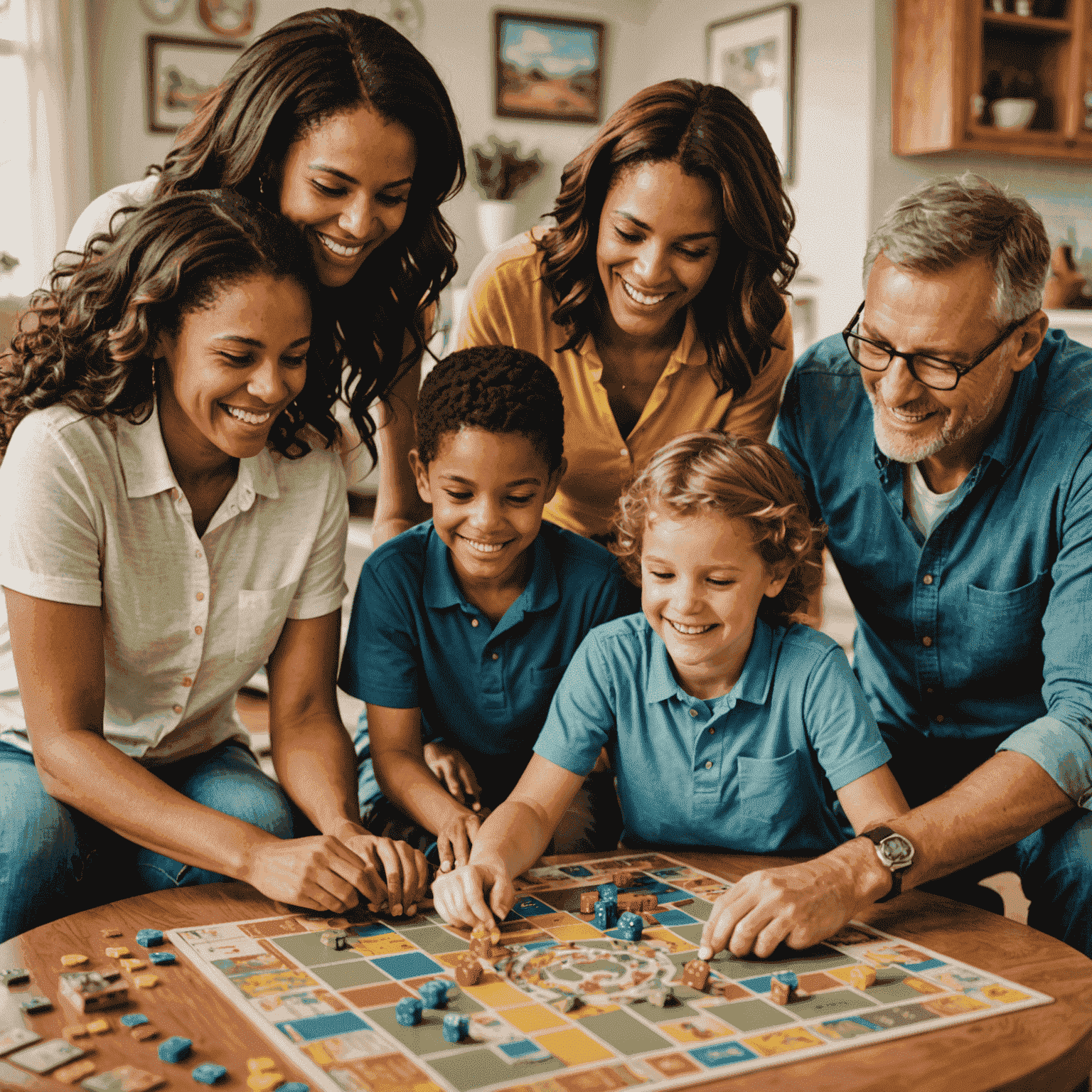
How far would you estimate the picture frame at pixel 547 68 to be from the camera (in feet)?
22.4

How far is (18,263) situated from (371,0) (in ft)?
7.44

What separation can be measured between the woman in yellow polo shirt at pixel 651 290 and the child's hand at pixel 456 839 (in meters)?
0.74

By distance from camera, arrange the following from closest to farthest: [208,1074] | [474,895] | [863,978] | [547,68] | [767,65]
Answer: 1. [208,1074]
2. [863,978]
3. [474,895]
4. [767,65]
5. [547,68]

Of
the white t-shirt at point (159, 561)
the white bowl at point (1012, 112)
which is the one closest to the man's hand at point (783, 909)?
the white t-shirt at point (159, 561)

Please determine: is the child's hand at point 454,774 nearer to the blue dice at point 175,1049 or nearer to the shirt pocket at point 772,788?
the shirt pocket at point 772,788

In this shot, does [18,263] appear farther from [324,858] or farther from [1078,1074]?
[1078,1074]

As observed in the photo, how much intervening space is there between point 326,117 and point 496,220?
16.3 feet

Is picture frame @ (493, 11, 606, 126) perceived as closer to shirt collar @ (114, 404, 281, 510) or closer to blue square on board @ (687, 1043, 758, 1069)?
shirt collar @ (114, 404, 281, 510)

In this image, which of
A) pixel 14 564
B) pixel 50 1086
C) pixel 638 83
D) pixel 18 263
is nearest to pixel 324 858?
pixel 50 1086

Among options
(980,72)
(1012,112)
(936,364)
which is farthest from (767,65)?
(936,364)

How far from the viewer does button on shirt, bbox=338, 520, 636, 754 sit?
6.57ft

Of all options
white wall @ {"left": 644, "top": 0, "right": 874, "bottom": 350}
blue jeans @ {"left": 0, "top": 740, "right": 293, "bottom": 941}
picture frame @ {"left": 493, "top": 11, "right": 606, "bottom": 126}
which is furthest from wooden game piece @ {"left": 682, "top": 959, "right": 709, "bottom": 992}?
picture frame @ {"left": 493, "top": 11, "right": 606, "bottom": 126}

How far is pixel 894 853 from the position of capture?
1.46m

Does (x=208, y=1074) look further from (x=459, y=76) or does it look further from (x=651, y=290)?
(x=459, y=76)
